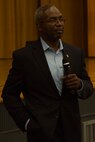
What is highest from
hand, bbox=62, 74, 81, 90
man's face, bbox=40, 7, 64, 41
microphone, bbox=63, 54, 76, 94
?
man's face, bbox=40, 7, 64, 41

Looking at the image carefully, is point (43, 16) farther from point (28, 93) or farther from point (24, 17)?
point (24, 17)

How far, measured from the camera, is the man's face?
6.97 feet

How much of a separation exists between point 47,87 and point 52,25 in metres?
0.36

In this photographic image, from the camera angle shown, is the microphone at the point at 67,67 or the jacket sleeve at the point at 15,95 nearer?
the microphone at the point at 67,67

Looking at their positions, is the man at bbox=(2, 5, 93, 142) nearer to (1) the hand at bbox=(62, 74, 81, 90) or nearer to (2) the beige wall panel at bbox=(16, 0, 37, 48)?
(1) the hand at bbox=(62, 74, 81, 90)

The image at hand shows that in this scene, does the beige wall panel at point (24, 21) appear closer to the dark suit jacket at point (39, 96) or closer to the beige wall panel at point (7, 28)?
the beige wall panel at point (7, 28)

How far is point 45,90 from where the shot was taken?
212 cm

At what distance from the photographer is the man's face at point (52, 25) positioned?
6.97ft

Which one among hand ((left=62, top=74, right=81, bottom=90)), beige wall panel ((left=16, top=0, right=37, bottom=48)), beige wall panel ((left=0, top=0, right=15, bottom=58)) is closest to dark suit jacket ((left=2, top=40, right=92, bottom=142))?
hand ((left=62, top=74, right=81, bottom=90))

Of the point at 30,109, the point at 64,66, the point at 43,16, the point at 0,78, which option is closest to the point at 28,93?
the point at 30,109

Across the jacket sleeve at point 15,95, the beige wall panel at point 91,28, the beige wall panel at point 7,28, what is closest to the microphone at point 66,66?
the jacket sleeve at point 15,95

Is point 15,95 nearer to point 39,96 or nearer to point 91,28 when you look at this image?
point 39,96

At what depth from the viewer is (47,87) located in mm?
2117

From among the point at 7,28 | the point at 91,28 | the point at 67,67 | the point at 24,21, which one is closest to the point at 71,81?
the point at 67,67
